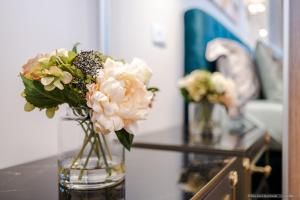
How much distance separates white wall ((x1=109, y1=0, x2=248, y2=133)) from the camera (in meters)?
1.38

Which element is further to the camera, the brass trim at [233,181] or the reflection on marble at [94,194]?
the brass trim at [233,181]

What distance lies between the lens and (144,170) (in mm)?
880

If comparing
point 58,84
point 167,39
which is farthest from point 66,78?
point 167,39

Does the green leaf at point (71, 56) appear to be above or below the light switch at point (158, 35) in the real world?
below

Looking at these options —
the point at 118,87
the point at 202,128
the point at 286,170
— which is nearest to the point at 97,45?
the point at 202,128

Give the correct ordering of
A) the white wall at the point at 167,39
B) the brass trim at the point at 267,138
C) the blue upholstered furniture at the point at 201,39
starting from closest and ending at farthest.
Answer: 1. the white wall at the point at 167,39
2. the brass trim at the point at 267,138
3. the blue upholstered furniture at the point at 201,39

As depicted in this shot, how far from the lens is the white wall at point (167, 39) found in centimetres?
138

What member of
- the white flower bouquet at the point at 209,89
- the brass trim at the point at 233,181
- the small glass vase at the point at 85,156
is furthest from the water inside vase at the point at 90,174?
the white flower bouquet at the point at 209,89

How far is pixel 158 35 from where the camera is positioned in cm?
159

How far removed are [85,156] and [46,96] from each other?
17 centimetres

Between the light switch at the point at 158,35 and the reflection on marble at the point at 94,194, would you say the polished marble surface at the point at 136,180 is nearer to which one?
the reflection on marble at the point at 94,194

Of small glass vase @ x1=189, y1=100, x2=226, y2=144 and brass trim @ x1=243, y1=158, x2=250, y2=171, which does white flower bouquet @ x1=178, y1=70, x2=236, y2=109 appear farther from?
brass trim @ x1=243, y1=158, x2=250, y2=171

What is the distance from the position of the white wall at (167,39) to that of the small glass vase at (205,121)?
0.52 ft

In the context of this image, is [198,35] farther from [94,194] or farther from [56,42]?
[94,194]
